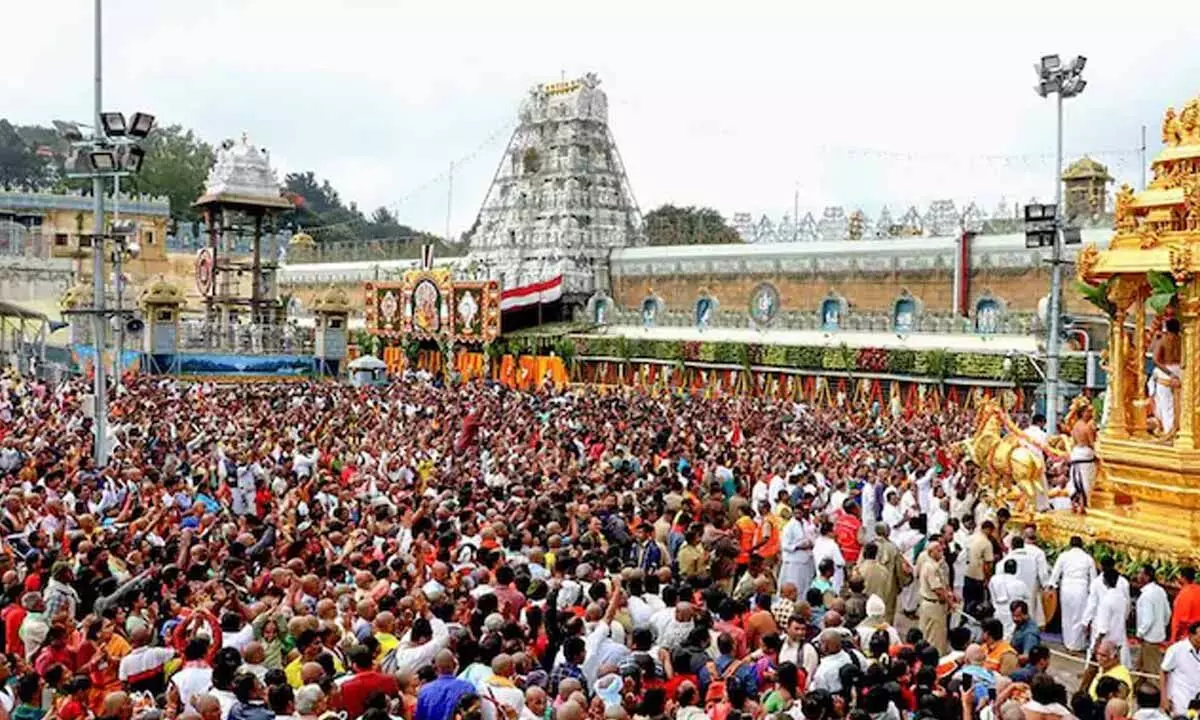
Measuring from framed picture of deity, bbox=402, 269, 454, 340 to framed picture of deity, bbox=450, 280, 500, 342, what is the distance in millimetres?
351

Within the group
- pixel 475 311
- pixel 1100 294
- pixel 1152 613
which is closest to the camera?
pixel 1152 613

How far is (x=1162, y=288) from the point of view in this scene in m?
11.4

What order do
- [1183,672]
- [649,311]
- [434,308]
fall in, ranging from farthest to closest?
[649,311] → [434,308] → [1183,672]

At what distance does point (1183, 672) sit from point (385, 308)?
43.3 meters

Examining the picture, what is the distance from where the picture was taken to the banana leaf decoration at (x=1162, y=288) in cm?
1141

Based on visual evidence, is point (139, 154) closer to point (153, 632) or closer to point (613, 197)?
point (153, 632)

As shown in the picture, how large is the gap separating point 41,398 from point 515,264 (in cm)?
2867

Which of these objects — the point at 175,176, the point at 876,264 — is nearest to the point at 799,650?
the point at 876,264

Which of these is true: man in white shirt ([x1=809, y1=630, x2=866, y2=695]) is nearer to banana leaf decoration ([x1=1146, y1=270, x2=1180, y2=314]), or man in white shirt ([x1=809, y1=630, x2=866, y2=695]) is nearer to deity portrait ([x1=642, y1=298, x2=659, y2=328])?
banana leaf decoration ([x1=1146, y1=270, x2=1180, y2=314])

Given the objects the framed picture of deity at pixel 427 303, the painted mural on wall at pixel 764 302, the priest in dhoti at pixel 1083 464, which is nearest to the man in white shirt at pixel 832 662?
the priest in dhoti at pixel 1083 464

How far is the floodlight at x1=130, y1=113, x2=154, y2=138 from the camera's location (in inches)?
720

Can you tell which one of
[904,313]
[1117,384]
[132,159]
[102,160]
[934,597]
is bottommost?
[934,597]

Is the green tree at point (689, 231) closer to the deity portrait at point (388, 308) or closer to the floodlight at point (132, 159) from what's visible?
the deity portrait at point (388, 308)

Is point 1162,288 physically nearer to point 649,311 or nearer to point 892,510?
point 892,510
